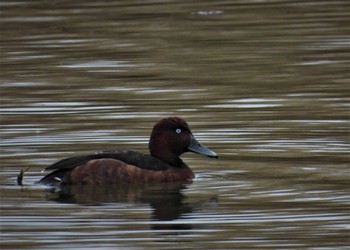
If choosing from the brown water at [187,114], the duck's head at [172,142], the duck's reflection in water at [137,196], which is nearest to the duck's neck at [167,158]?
the duck's head at [172,142]

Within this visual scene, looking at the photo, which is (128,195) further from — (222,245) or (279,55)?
(279,55)

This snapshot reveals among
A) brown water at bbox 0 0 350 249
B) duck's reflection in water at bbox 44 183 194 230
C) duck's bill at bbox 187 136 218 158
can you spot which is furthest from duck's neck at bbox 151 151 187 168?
duck's reflection in water at bbox 44 183 194 230

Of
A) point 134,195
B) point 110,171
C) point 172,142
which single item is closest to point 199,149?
point 172,142

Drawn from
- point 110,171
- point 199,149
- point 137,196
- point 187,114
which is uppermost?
point 187,114

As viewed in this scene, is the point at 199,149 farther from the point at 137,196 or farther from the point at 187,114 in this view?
the point at 187,114

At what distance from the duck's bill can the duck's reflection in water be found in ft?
1.33

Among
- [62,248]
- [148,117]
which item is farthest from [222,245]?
[148,117]

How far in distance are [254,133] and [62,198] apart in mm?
2824

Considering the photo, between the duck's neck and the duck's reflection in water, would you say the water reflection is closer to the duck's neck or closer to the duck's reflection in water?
the duck's reflection in water

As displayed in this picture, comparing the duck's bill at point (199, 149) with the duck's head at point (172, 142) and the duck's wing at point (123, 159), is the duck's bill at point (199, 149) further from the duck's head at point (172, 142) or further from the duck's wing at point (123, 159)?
the duck's wing at point (123, 159)

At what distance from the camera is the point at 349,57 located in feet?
63.5

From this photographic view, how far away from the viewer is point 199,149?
1302 cm

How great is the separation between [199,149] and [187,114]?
2685 millimetres

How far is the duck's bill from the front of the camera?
12867 millimetres
